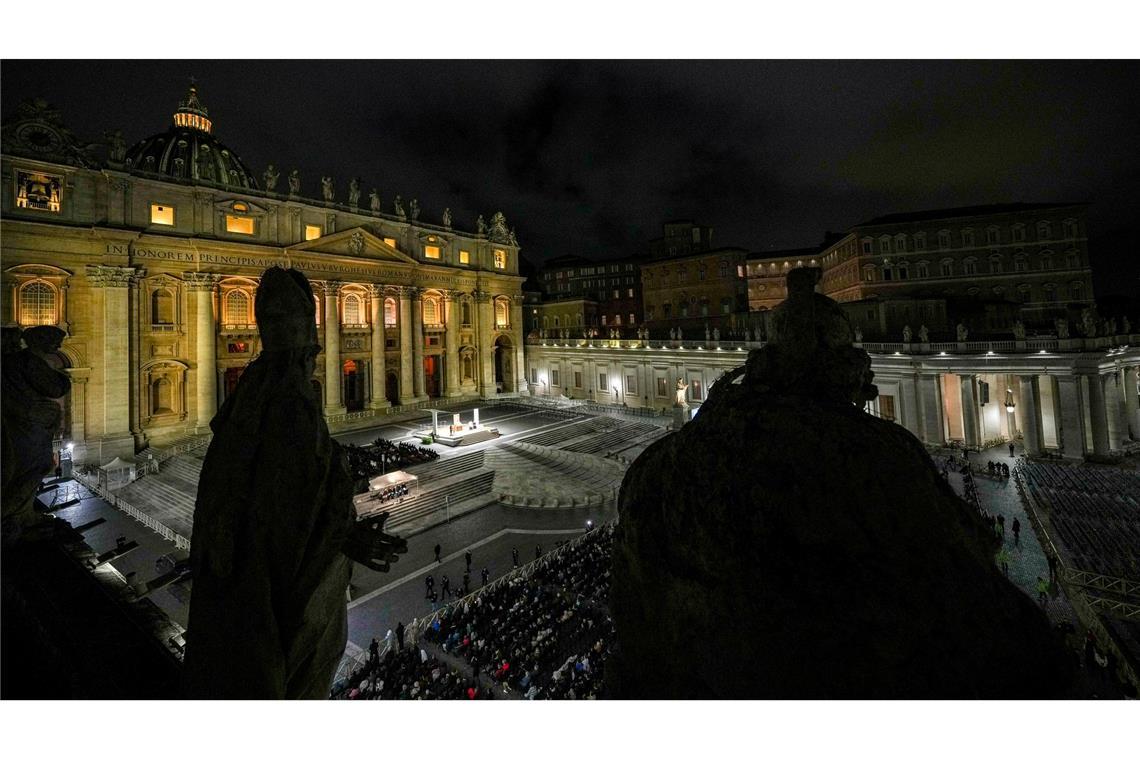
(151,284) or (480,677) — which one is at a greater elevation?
(151,284)

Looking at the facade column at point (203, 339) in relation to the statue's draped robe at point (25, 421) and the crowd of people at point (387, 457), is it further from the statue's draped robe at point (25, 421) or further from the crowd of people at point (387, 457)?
the statue's draped robe at point (25, 421)

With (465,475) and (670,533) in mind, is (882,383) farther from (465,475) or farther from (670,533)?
(670,533)

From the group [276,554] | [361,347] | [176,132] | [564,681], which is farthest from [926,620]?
[176,132]

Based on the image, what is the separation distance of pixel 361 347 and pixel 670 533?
43.6 metres

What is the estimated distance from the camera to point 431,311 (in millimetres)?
48500

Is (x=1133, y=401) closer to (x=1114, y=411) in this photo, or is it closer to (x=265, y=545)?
(x=1114, y=411)

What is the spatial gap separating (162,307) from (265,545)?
40.0 m

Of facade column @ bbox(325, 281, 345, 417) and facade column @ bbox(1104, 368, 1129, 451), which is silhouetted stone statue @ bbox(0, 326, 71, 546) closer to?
facade column @ bbox(325, 281, 345, 417)

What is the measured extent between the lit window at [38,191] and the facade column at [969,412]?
5462 centimetres

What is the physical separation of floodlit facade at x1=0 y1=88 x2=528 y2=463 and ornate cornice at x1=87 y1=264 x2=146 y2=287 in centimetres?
7

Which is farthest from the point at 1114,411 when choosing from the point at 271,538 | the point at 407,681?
the point at 271,538

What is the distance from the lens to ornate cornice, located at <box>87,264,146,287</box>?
28.4 meters

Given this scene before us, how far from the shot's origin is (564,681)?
9352mm

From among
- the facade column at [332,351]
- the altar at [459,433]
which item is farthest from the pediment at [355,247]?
the altar at [459,433]
